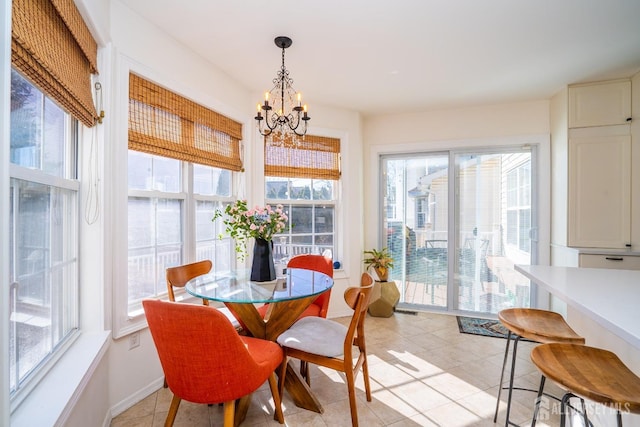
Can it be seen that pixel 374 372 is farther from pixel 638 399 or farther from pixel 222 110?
pixel 222 110

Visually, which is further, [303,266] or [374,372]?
[303,266]

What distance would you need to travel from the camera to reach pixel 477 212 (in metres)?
3.79

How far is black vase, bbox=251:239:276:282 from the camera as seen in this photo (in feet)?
7.01

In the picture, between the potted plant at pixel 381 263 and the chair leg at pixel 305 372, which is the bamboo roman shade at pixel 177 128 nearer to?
the chair leg at pixel 305 372

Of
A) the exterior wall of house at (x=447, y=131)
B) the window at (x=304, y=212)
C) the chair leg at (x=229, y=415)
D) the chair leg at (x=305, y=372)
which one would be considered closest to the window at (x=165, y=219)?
the window at (x=304, y=212)

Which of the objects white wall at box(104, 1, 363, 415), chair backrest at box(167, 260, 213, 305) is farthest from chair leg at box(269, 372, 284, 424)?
white wall at box(104, 1, 363, 415)

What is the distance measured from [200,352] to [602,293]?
6.13ft

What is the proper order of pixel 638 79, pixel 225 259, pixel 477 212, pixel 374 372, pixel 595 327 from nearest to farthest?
pixel 595 327, pixel 374 372, pixel 638 79, pixel 225 259, pixel 477 212

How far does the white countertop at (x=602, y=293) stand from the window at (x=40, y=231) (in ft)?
7.19

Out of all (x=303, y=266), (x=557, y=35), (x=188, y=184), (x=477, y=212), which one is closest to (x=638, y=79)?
(x=557, y=35)

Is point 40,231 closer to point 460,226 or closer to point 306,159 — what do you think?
point 306,159

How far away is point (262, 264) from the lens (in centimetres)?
214

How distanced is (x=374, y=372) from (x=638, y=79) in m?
3.55

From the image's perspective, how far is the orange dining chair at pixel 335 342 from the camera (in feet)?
5.66
